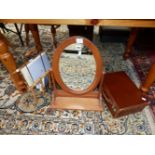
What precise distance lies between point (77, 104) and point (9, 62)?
53 centimetres

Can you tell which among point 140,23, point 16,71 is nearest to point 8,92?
point 16,71

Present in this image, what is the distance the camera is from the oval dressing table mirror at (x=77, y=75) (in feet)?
3.27

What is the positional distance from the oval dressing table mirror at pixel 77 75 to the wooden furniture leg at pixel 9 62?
269mm

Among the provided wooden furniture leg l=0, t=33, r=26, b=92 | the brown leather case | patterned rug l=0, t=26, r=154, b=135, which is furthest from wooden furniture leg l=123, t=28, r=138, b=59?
wooden furniture leg l=0, t=33, r=26, b=92

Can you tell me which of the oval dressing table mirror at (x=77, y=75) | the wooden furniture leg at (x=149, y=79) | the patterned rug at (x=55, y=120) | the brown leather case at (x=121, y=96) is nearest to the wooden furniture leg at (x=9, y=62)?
the patterned rug at (x=55, y=120)

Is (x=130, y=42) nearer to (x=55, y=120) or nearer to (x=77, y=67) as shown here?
(x=77, y=67)

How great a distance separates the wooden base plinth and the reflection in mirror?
0.38ft

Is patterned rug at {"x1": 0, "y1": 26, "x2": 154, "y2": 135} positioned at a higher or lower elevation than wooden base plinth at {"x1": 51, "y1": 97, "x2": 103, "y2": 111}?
lower

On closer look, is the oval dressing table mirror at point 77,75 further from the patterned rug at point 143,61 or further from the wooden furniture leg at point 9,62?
the patterned rug at point 143,61

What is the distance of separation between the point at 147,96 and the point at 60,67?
0.72 metres

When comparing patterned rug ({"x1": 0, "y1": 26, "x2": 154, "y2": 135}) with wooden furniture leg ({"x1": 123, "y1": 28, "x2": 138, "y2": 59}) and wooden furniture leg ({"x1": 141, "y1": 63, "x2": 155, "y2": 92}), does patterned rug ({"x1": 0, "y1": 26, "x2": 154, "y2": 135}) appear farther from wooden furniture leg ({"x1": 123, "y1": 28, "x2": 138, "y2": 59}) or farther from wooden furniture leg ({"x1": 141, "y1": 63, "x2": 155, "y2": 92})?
wooden furniture leg ({"x1": 123, "y1": 28, "x2": 138, "y2": 59})

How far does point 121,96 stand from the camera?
119 cm

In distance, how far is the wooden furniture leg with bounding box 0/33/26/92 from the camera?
1099 millimetres
